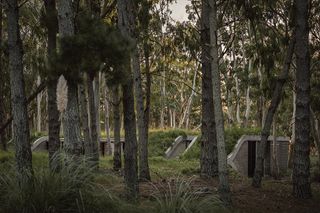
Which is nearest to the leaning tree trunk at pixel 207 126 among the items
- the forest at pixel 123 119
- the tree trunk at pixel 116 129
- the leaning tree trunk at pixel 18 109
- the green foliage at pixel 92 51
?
the forest at pixel 123 119

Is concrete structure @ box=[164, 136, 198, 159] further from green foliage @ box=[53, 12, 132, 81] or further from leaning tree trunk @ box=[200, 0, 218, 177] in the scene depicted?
green foliage @ box=[53, 12, 132, 81]

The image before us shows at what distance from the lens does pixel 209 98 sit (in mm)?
13102

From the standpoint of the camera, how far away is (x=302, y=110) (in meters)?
11.6

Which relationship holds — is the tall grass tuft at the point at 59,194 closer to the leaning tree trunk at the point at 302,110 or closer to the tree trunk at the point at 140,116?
the tree trunk at the point at 140,116

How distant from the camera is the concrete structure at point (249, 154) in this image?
74.1ft

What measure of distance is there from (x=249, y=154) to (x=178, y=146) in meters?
4.65

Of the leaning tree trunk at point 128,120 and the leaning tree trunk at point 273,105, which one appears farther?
the leaning tree trunk at point 273,105

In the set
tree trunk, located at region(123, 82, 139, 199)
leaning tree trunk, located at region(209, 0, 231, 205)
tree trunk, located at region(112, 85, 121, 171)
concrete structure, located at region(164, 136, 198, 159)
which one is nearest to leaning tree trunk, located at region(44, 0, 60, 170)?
tree trunk, located at region(123, 82, 139, 199)

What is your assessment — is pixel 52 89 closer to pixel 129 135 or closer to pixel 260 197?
pixel 129 135

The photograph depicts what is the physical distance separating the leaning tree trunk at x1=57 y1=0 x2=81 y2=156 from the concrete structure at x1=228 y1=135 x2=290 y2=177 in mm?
14538

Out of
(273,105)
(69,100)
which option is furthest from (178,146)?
(69,100)

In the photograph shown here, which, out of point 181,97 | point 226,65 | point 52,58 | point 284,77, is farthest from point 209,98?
point 181,97

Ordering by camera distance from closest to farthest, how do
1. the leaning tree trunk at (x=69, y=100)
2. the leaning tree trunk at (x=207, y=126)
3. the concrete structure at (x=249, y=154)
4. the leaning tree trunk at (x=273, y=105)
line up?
the leaning tree trunk at (x=69, y=100) < the leaning tree trunk at (x=273, y=105) < the leaning tree trunk at (x=207, y=126) < the concrete structure at (x=249, y=154)

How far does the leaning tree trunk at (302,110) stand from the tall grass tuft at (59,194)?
21.0 ft
